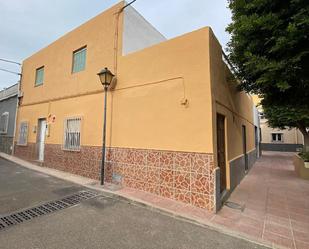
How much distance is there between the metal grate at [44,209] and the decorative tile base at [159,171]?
103 cm

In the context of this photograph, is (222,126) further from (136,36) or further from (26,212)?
(26,212)

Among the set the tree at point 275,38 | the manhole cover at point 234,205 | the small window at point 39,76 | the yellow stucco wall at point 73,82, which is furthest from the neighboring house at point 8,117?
the tree at point 275,38

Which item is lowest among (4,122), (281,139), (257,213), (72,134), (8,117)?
(257,213)

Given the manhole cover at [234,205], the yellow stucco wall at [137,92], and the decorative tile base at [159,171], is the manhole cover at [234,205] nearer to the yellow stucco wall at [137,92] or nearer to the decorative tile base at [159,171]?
the decorative tile base at [159,171]

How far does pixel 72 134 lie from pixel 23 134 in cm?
460

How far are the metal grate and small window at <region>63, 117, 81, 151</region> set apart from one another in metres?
2.42

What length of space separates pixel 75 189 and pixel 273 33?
6601mm

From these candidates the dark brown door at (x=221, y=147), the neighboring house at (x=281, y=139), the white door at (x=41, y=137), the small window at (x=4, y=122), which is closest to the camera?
the dark brown door at (x=221, y=147)

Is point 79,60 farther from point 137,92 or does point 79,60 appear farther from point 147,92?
point 147,92

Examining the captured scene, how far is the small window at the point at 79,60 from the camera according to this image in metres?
7.27

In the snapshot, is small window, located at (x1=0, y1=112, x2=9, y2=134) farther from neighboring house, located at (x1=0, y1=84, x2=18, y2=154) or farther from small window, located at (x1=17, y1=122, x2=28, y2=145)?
small window, located at (x1=17, y1=122, x2=28, y2=145)

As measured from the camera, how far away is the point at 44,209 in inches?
149

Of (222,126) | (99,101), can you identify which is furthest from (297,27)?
(99,101)

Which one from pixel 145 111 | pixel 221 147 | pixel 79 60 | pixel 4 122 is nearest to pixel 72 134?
pixel 79 60
